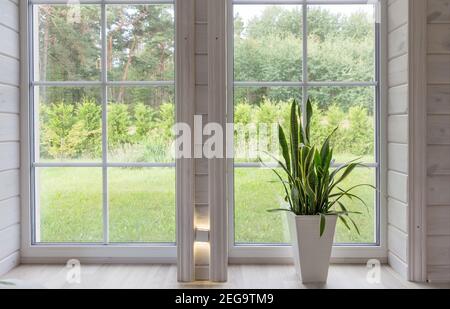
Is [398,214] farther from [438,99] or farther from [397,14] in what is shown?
[397,14]

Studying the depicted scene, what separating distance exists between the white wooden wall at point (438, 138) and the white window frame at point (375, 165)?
31 cm

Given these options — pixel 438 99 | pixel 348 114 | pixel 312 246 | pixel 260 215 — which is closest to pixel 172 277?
pixel 260 215

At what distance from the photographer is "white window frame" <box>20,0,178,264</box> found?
2.70 m

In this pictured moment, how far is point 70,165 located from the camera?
2742 millimetres

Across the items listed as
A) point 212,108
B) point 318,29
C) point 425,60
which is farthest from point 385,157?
point 212,108

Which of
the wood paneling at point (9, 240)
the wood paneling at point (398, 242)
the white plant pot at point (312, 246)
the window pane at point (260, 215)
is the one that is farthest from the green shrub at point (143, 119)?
the wood paneling at point (398, 242)

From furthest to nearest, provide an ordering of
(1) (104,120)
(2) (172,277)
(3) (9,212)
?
(1) (104,120), (3) (9,212), (2) (172,277)

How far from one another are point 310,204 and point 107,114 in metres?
1.26

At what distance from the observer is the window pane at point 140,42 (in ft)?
8.92

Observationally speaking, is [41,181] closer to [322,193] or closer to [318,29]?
[322,193]

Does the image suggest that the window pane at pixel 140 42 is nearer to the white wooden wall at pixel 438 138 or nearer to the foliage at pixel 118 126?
the foliage at pixel 118 126

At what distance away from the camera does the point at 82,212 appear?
2748 mm

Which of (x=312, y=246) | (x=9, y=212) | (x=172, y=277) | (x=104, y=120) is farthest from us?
(x=104, y=120)

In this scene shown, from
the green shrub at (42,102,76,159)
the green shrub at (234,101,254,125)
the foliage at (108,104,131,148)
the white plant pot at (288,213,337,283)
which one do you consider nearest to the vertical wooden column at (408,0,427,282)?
the white plant pot at (288,213,337,283)
